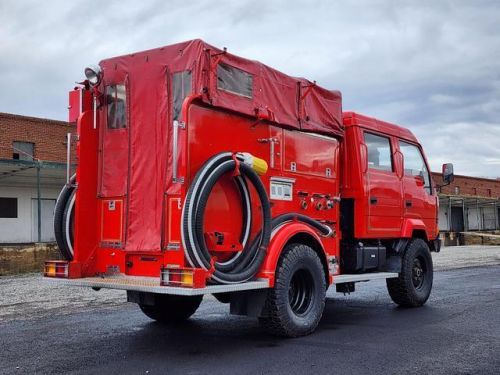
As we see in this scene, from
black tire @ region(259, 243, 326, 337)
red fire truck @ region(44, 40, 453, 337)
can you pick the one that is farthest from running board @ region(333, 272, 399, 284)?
black tire @ region(259, 243, 326, 337)

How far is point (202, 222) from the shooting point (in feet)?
18.7

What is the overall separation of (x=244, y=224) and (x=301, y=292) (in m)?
1.30

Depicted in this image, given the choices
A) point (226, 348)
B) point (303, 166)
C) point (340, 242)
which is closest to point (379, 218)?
point (340, 242)

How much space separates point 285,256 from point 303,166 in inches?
54.5

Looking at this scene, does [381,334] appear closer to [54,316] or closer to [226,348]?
[226,348]

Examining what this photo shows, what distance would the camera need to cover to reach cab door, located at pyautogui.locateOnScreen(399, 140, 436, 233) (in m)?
9.59

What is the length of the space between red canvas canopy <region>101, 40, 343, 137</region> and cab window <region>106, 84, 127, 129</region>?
8.7 inches

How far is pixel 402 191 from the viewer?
941 centimetres

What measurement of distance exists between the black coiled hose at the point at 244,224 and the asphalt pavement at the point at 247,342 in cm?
88

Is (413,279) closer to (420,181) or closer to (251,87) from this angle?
(420,181)

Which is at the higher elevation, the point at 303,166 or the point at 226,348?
the point at 303,166

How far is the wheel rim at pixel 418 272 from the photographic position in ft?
31.6

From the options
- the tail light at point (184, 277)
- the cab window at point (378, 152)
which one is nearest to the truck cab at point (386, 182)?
the cab window at point (378, 152)

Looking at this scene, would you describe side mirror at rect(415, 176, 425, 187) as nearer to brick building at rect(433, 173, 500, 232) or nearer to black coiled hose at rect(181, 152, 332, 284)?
black coiled hose at rect(181, 152, 332, 284)
